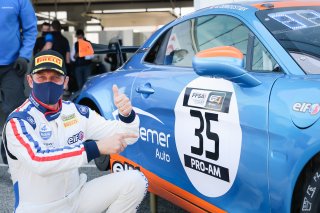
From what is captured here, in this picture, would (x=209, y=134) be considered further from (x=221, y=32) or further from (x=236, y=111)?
(x=221, y=32)

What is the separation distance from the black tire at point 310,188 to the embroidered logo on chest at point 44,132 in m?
1.17

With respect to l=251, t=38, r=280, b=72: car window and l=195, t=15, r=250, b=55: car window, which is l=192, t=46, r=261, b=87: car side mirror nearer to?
l=251, t=38, r=280, b=72: car window

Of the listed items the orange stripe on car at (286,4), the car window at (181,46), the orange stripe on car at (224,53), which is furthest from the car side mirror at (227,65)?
the car window at (181,46)

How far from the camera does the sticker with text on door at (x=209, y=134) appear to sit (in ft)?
7.38

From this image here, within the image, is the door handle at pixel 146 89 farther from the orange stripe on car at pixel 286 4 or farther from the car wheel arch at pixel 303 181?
the car wheel arch at pixel 303 181

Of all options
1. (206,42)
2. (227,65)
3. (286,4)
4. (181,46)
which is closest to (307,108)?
(227,65)

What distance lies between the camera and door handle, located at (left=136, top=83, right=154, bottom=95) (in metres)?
2.96

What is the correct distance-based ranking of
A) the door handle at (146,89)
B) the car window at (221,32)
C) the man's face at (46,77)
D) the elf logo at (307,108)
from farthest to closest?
the door handle at (146,89)
the car window at (221,32)
the man's face at (46,77)
the elf logo at (307,108)

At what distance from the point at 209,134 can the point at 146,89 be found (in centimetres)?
75

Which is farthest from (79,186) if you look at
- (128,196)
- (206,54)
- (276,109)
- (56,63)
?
(276,109)

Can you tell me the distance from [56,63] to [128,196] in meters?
0.76

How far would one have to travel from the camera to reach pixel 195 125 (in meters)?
2.47

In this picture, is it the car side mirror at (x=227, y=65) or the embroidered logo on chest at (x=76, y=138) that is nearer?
the car side mirror at (x=227, y=65)

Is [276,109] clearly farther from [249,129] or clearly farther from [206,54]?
[206,54]
